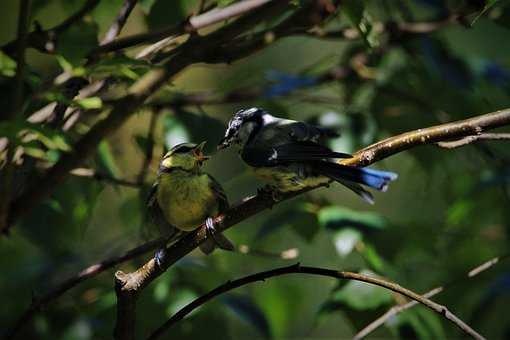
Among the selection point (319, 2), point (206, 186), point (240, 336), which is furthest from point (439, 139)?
point (240, 336)

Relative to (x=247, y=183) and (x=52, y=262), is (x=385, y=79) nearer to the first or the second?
(x=247, y=183)

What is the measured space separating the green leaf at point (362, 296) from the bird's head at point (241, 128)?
0.53 m

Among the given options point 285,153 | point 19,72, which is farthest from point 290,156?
point 19,72

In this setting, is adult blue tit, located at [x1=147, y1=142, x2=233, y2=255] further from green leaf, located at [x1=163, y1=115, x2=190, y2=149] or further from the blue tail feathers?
the blue tail feathers

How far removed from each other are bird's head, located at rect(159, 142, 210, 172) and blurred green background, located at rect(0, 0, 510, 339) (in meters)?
0.06

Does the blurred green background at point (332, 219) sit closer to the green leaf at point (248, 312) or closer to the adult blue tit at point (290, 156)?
the green leaf at point (248, 312)

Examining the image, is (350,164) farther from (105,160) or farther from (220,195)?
(105,160)

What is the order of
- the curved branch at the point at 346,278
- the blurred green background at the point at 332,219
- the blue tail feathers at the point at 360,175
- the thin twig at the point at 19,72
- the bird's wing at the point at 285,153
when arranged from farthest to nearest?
the blurred green background at the point at 332,219
the bird's wing at the point at 285,153
the blue tail feathers at the point at 360,175
the curved branch at the point at 346,278
the thin twig at the point at 19,72

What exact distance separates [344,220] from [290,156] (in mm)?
422

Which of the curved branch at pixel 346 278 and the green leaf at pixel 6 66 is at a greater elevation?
the green leaf at pixel 6 66

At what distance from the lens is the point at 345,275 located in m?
1.40

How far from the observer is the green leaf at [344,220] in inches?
96.0

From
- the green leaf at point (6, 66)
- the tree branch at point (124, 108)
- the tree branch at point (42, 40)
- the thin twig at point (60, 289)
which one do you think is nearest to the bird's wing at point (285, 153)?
the thin twig at point (60, 289)

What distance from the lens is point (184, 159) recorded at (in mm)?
2553
